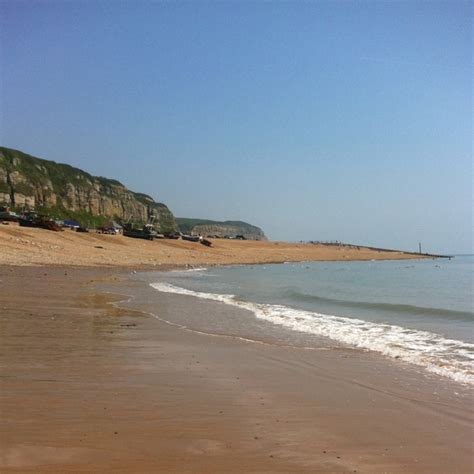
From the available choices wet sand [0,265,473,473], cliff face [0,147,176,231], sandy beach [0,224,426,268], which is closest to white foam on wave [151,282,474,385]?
wet sand [0,265,473,473]

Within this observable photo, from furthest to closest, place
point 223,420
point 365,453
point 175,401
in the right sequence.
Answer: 1. point 175,401
2. point 223,420
3. point 365,453

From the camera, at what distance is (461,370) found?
27.9ft

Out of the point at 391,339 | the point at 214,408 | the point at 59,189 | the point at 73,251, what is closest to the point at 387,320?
the point at 391,339

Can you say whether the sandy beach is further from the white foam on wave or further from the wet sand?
the wet sand

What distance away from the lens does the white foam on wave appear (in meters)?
8.95

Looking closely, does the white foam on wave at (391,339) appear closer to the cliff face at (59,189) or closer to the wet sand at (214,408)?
the wet sand at (214,408)

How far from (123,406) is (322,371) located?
369cm

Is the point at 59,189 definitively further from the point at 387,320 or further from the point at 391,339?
the point at 391,339

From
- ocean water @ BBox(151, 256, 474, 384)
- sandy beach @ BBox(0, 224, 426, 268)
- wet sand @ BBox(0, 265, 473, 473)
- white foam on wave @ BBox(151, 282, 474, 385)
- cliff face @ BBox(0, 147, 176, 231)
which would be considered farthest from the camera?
cliff face @ BBox(0, 147, 176, 231)

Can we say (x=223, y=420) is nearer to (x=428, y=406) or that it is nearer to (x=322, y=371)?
(x=428, y=406)

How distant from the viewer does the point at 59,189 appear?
109 meters

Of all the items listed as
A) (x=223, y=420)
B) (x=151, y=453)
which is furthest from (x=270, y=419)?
(x=151, y=453)

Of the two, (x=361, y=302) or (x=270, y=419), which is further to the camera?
(x=361, y=302)

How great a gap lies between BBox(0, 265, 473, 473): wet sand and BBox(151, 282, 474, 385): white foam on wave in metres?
0.65
